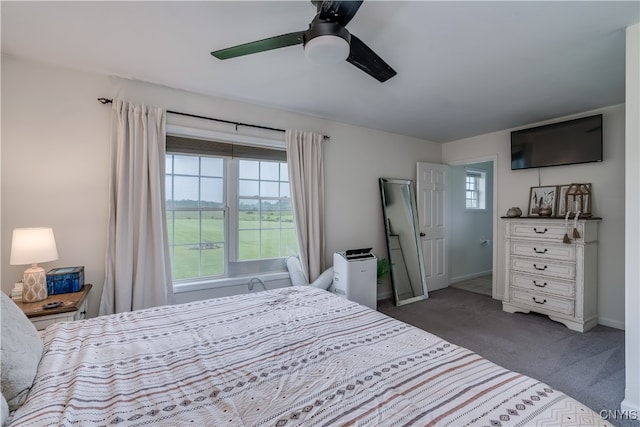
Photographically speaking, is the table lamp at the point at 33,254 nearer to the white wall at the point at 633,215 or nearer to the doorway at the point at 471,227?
the white wall at the point at 633,215

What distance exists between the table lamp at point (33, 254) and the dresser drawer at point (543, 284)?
15.5 feet

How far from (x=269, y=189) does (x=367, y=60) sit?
203 centimetres

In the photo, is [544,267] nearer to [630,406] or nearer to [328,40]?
[630,406]

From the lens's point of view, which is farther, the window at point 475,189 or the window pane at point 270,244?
the window at point 475,189

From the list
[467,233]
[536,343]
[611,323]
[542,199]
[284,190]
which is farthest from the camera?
[467,233]

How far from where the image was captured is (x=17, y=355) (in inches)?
39.8

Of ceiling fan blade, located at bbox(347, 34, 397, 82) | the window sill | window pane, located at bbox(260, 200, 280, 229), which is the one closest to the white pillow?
the window sill

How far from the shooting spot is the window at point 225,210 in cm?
284

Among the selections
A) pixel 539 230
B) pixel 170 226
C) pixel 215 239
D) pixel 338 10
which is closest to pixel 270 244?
pixel 215 239

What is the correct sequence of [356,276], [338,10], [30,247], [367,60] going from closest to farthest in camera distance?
1. [338,10]
2. [367,60]
3. [30,247]
4. [356,276]

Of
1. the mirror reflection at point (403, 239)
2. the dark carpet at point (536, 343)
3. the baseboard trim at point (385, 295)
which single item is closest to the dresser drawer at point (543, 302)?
the dark carpet at point (536, 343)

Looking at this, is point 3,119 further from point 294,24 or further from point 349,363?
point 349,363

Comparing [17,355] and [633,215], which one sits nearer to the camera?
[17,355]

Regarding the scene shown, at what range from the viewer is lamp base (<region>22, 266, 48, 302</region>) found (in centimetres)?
190
